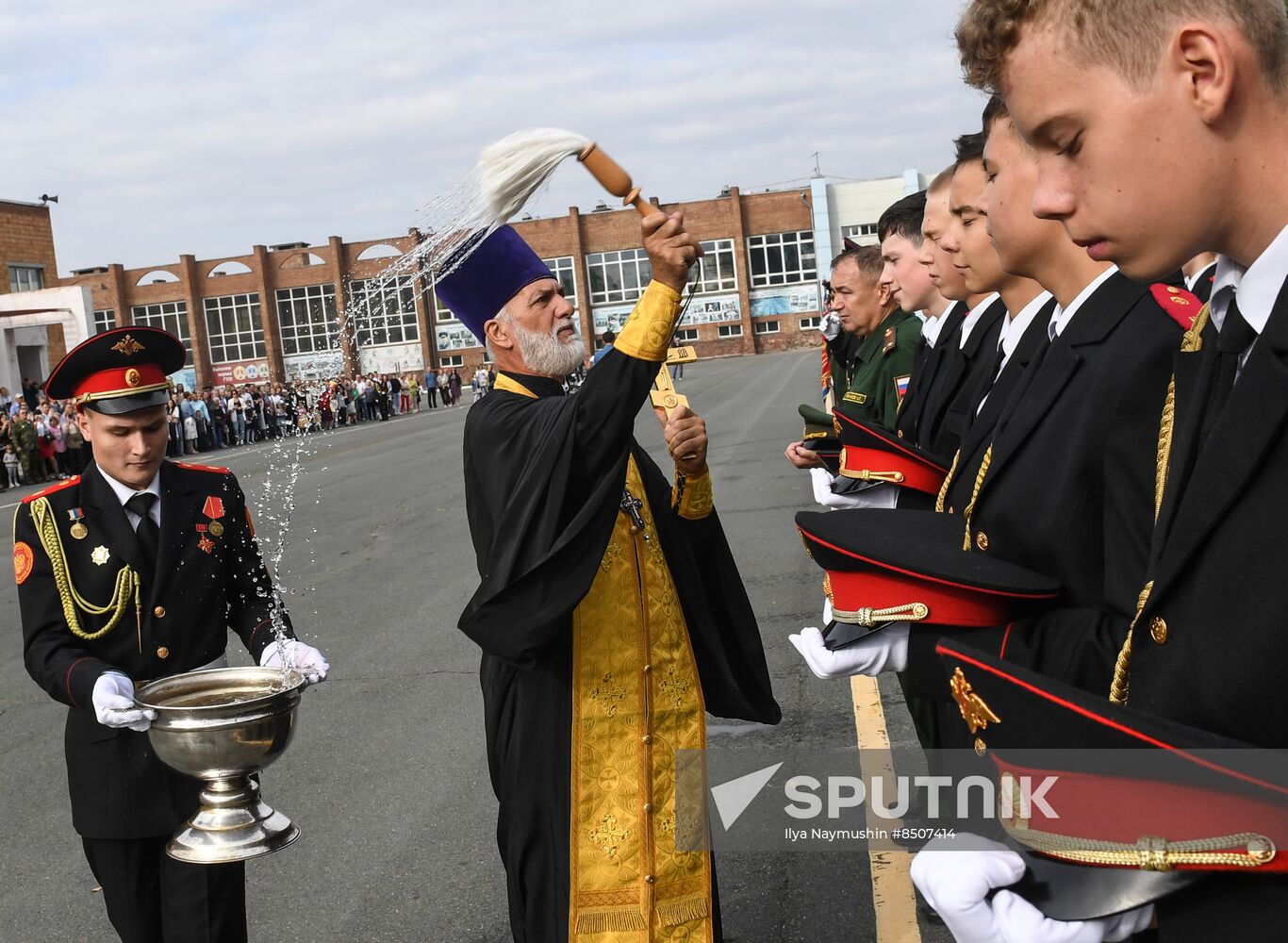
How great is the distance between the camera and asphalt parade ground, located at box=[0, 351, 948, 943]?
13.0 ft

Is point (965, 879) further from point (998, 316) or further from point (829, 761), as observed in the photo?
point (829, 761)

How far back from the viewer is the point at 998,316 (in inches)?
152

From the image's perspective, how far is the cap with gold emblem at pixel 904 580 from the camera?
1.85 metres

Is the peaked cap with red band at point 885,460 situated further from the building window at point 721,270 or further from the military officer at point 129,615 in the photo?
the building window at point 721,270

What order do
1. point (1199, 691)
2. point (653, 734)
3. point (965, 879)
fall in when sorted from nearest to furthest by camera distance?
1. point (1199, 691)
2. point (965, 879)
3. point (653, 734)

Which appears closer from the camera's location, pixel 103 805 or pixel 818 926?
pixel 103 805

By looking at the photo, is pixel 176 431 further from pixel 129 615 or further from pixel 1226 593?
pixel 1226 593

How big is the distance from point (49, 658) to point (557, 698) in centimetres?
135

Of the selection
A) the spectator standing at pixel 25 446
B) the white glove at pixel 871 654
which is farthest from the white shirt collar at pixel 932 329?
the spectator standing at pixel 25 446

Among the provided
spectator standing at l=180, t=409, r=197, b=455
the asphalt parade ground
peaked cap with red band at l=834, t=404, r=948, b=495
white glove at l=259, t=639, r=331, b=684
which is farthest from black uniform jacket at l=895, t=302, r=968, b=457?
spectator standing at l=180, t=409, r=197, b=455

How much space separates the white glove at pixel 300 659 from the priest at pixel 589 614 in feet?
1.50

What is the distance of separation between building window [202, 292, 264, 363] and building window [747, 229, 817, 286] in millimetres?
31148

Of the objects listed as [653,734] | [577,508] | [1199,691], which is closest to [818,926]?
[653,734]

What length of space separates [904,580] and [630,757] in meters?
1.46
